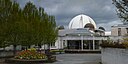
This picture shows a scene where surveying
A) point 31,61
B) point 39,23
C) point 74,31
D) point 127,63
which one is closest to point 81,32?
point 74,31

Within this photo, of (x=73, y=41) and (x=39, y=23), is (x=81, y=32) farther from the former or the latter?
(x=39, y=23)

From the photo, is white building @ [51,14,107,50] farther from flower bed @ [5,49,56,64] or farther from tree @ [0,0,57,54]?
flower bed @ [5,49,56,64]

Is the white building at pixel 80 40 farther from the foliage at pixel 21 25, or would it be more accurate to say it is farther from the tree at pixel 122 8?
the tree at pixel 122 8

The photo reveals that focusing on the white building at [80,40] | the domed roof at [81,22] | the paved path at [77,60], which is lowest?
the paved path at [77,60]

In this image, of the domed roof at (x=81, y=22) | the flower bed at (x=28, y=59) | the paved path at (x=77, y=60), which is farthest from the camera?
the domed roof at (x=81, y=22)

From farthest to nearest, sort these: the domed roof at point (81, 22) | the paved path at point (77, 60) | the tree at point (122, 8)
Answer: the domed roof at point (81, 22)
the paved path at point (77, 60)
the tree at point (122, 8)

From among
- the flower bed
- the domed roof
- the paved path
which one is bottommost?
the paved path

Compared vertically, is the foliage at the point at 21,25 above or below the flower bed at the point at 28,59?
above

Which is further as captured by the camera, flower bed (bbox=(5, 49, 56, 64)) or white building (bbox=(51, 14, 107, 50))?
white building (bbox=(51, 14, 107, 50))

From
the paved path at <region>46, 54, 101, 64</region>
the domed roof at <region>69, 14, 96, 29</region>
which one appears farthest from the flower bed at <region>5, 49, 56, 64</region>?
the domed roof at <region>69, 14, 96, 29</region>

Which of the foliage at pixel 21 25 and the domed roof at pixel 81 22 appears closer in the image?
the foliage at pixel 21 25

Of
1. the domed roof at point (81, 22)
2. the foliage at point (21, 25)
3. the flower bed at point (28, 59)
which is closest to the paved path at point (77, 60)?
the flower bed at point (28, 59)

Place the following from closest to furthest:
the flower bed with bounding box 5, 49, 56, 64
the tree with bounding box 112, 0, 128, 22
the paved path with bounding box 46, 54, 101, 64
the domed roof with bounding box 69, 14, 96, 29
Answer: the tree with bounding box 112, 0, 128, 22 → the flower bed with bounding box 5, 49, 56, 64 → the paved path with bounding box 46, 54, 101, 64 → the domed roof with bounding box 69, 14, 96, 29

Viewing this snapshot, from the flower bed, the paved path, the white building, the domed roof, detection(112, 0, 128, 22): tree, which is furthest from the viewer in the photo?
the domed roof
